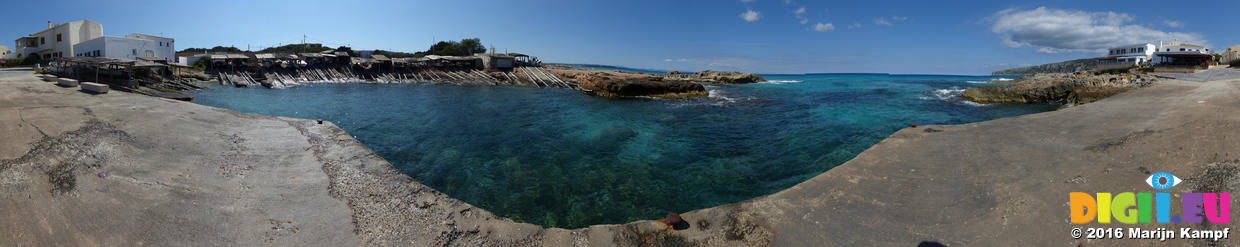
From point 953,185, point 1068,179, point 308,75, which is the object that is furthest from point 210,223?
point 308,75

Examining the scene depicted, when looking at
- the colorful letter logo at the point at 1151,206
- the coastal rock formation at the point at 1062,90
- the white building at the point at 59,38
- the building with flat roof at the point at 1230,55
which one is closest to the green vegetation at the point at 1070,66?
the building with flat roof at the point at 1230,55

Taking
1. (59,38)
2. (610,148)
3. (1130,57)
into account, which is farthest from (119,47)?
(1130,57)

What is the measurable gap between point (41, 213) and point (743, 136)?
45.8ft

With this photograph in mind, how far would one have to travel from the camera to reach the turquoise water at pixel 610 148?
24.3 ft

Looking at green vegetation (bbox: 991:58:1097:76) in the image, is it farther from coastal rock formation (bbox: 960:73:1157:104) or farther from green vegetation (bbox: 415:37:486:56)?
green vegetation (bbox: 415:37:486:56)

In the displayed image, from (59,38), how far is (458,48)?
42.1m

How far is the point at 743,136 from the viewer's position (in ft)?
44.0

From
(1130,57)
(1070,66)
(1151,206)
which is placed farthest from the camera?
(1070,66)

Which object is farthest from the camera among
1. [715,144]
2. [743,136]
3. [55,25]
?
[55,25]

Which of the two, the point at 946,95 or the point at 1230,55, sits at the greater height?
the point at 1230,55

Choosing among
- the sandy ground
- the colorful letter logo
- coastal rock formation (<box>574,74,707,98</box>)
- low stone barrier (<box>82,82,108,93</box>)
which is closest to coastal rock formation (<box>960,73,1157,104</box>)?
coastal rock formation (<box>574,74,707,98</box>)

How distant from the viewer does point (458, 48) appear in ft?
229

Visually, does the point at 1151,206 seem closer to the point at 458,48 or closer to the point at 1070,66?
the point at 458,48

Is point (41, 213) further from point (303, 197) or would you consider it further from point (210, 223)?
point (303, 197)
